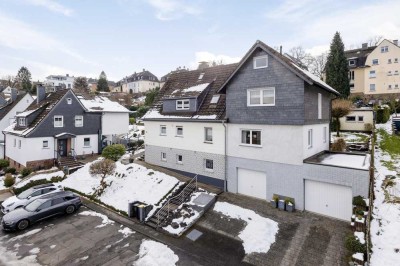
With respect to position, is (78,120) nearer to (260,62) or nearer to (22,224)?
(22,224)

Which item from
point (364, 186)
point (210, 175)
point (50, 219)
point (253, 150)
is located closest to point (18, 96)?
point (50, 219)

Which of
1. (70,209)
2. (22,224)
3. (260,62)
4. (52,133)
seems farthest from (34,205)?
(260,62)

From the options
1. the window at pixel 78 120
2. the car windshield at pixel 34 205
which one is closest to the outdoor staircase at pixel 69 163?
the window at pixel 78 120

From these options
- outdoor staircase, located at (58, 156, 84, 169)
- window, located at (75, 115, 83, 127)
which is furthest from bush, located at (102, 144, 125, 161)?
window, located at (75, 115, 83, 127)

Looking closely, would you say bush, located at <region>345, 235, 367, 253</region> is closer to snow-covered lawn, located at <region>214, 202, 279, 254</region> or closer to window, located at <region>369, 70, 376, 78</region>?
snow-covered lawn, located at <region>214, 202, 279, 254</region>

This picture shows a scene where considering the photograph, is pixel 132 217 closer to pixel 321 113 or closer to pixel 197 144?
pixel 197 144

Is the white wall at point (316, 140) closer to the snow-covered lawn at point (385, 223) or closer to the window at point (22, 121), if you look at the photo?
the snow-covered lawn at point (385, 223)
